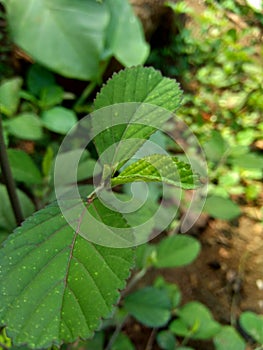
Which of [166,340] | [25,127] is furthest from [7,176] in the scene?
[166,340]

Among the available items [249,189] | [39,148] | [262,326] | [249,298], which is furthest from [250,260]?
[39,148]

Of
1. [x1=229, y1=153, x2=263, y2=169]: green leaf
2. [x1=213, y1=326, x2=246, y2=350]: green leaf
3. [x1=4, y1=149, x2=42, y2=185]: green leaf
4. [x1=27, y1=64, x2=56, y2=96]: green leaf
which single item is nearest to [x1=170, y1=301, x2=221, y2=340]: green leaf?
[x1=213, y1=326, x2=246, y2=350]: green leaf

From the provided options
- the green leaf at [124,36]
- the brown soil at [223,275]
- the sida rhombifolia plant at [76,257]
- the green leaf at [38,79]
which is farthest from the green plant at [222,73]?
the sida rhombifolia plant at [76,257]

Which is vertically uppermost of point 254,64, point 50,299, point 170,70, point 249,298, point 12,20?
point 50,299

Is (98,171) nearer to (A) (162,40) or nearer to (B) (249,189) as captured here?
(B) (249,189)

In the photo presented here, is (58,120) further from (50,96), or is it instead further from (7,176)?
(7,176)

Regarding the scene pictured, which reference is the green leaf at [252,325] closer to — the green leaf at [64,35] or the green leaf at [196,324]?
the green leaf at [196,324]
